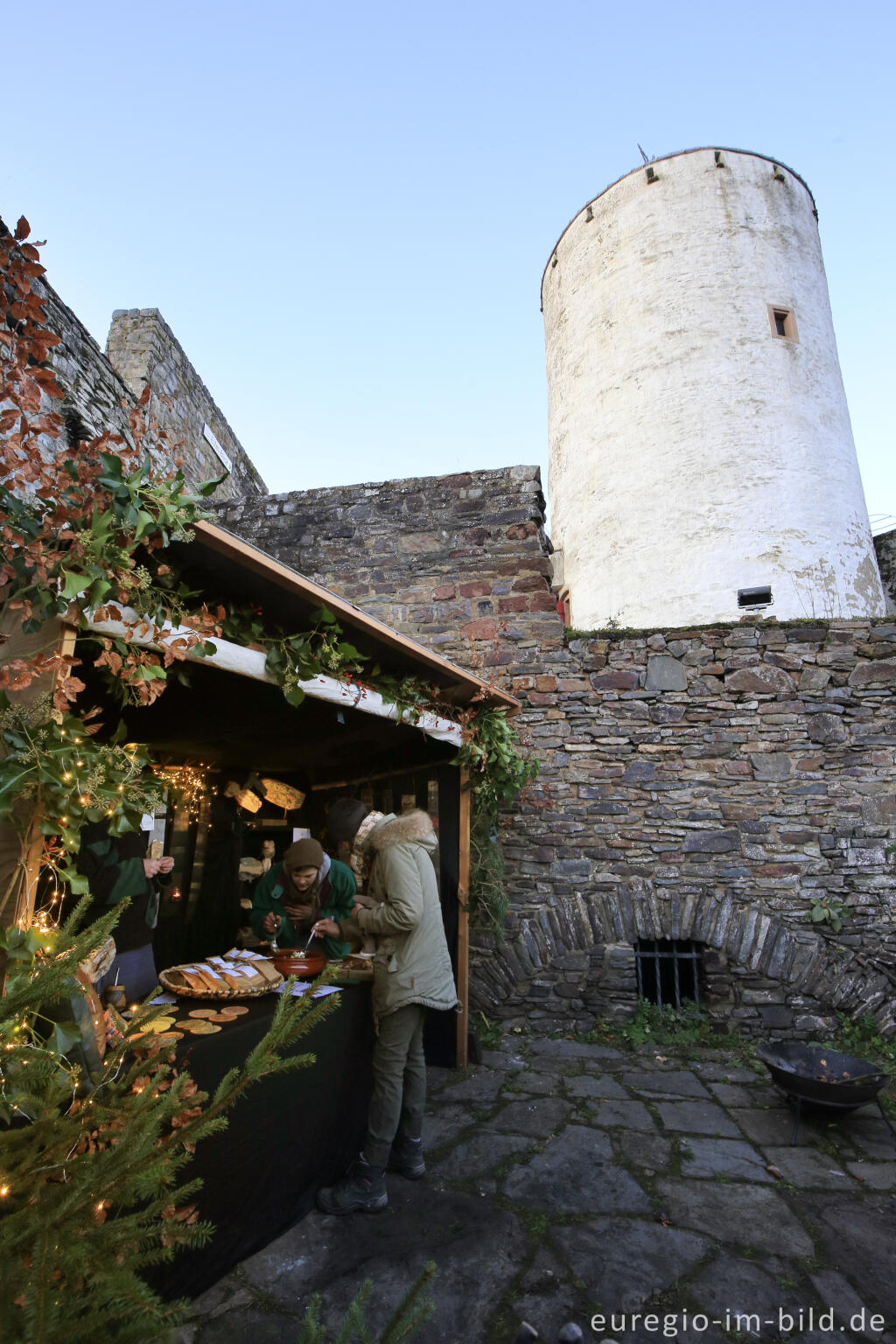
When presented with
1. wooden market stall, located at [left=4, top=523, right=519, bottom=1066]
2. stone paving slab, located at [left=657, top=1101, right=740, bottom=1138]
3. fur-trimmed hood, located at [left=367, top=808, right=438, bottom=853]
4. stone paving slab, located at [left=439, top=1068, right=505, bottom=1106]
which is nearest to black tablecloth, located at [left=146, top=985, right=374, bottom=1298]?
fur-trimmed hood, located at [left=367, top=808, right=438, bottom=853]

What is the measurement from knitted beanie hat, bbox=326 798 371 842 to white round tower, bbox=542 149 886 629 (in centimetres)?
740

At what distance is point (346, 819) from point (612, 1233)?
2.09 metres

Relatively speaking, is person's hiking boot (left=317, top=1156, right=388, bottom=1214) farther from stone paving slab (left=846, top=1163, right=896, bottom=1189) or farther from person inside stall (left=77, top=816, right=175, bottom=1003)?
stone paving slab (left=846, top=1163, right=896, bottom=1189)

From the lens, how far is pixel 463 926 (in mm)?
4816

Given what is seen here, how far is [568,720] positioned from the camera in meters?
5.87

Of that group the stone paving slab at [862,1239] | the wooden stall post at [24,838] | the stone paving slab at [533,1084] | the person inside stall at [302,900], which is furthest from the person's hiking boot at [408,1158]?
the wooden stall post at [24,838]

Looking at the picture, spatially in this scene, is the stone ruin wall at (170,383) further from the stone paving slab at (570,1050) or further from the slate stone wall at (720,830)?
the stone paving slab at (570,1050)

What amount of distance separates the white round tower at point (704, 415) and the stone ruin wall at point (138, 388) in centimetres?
563

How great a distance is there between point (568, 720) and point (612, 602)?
517cm

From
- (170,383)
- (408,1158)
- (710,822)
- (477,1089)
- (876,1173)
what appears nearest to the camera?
(408,1158)

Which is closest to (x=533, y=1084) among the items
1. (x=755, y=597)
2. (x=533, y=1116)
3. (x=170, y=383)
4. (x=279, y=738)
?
(x=533, y=1116)

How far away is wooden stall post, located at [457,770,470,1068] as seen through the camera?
466cm

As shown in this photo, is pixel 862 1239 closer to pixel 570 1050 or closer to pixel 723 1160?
pixel 723 1160

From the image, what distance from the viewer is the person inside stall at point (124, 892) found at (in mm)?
3029
